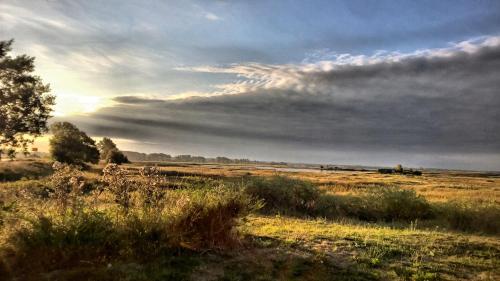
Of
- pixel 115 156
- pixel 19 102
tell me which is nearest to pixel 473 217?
pixel 19 102

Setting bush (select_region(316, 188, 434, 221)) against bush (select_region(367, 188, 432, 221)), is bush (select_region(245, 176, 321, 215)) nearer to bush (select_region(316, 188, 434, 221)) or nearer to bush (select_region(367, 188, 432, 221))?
bush (select_region(316, 188, 434, 221))

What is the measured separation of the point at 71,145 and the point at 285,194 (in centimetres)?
6122

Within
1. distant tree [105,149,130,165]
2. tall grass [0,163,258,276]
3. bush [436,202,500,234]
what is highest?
distant tree [105,149,130,165]

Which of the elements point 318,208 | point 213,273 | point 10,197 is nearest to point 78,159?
point 318,208

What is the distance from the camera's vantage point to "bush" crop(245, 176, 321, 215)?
25719 millimetres

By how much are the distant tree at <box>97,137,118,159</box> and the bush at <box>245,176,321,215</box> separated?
79510 mm

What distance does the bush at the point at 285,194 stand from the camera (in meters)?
25.7

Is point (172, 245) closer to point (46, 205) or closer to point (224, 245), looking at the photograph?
point (224, 245)

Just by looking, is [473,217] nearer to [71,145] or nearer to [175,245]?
[175,245]

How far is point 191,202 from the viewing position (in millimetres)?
11305

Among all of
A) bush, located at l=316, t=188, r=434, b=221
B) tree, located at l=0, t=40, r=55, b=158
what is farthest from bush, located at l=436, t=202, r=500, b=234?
tree, located at l=0, t=40, r=55, b=158

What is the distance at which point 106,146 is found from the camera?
105500 millimetres

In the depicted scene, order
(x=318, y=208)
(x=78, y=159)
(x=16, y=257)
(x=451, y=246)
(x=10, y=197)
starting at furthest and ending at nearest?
(x=78, y=159)
(x=318, y=208)
(x=451, y=246)
(x=10, y=197)
(x=16, y=257)

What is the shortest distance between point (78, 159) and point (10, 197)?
69098mm
